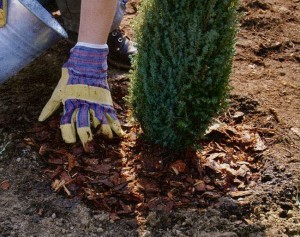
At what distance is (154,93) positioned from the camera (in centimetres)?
278

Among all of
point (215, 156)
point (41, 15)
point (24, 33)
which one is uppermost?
point (41, 15)

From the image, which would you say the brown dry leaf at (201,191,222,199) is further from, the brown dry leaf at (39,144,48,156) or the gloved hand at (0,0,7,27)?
the gloved hand at (0,0,7,27)

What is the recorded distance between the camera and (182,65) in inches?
104

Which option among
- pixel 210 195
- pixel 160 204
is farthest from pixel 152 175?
pixel 210 195

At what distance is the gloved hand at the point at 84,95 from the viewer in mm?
2938

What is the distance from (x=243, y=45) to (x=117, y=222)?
1873 mm

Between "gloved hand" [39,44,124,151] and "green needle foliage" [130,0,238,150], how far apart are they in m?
0.19

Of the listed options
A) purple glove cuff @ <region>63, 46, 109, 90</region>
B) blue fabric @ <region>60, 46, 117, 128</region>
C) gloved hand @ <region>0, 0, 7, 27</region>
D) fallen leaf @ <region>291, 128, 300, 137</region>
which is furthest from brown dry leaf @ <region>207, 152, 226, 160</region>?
gloved hand @ <region>0, 0, 7, 27</region>

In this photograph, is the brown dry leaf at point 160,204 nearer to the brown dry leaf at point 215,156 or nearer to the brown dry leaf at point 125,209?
the brown dry leaf at point 125,209

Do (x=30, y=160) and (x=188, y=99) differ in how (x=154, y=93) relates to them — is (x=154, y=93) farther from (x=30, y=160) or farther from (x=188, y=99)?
(x=30, y=160)

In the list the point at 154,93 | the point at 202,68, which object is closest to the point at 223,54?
the point at 202,68

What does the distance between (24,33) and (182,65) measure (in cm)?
86

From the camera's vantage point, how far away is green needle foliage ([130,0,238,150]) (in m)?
2.54

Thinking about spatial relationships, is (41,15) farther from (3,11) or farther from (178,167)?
(178,167)
